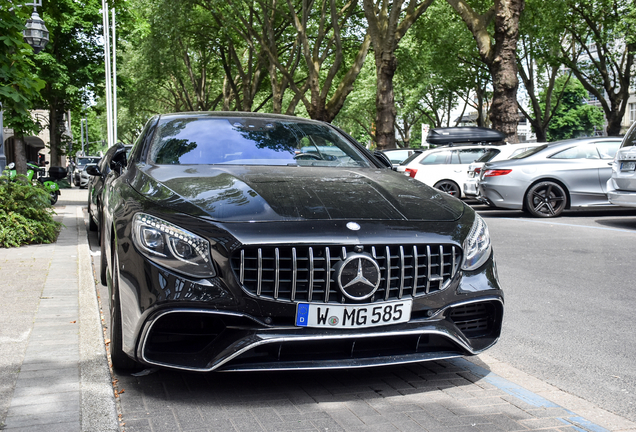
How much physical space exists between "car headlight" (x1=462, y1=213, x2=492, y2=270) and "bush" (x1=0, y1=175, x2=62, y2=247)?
22.8ft

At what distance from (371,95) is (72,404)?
47.8 metres

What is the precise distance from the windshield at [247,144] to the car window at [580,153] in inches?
375

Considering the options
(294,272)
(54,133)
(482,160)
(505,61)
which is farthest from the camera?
(54,133)

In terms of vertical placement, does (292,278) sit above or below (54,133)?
below

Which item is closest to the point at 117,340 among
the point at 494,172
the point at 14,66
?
the point at 14,66

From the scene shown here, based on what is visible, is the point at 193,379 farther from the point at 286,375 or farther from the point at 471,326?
the point at 471,326

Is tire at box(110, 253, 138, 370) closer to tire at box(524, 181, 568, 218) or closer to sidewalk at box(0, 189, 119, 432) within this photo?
sidewalk at box(0, 189, 119, 432)

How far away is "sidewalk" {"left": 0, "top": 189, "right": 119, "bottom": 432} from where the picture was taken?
126 inches

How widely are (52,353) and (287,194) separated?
1702 mm

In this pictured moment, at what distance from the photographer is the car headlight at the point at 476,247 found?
12.1ft

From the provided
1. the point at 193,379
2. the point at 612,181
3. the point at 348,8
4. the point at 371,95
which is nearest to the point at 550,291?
the point at 193,379

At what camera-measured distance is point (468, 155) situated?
57.3ft

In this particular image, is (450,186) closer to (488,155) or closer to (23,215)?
(488,155)

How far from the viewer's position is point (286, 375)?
396 centimetres
